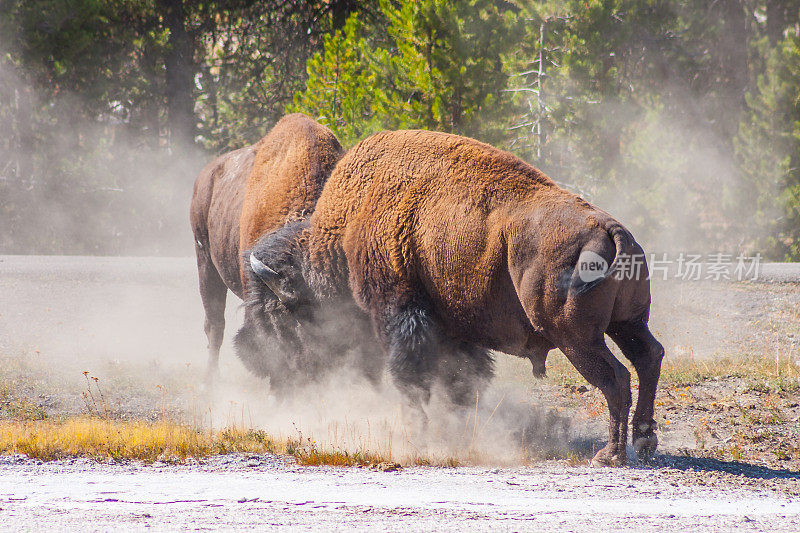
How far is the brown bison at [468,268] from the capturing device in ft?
14.1

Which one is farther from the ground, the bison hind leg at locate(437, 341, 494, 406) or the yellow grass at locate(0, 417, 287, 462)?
the bison hind leg at locate(437, 341, 494, 406)

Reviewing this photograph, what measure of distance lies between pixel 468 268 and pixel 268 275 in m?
1.66

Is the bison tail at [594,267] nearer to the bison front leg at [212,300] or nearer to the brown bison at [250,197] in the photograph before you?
the brown bison at [250,197]

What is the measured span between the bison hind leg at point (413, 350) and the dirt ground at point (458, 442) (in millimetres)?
503

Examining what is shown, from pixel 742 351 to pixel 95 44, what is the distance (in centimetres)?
1699

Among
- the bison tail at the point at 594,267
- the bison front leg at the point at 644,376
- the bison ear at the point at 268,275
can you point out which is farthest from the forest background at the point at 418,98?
the bison tail at the point at 594,267

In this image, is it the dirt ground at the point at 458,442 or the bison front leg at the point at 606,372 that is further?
the bison front leg at the point at 606,372

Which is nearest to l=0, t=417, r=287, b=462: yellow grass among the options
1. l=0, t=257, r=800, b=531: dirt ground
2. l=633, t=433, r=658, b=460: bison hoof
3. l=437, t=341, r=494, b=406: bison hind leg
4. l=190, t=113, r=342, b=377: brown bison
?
l=0, t=257, r=800, b=531: dirt ground

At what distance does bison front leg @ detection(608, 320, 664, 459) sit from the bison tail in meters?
0.61

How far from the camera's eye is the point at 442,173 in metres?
5.03

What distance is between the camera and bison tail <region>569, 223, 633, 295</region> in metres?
4.16

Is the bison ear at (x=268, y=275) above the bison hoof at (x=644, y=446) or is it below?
above

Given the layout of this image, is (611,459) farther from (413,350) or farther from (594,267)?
(413,350)

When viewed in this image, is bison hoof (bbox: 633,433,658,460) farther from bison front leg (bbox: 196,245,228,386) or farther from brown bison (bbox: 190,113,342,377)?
bison front leg (bbox: 196,245,228,386)
